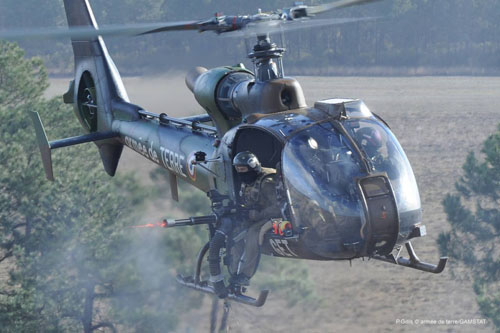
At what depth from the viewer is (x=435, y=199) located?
48906 mm

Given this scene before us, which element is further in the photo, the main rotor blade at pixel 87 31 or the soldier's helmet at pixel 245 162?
the soldier's helmet at pixel 245 162

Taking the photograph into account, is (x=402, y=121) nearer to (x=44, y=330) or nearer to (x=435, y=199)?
(x=435, y=199)

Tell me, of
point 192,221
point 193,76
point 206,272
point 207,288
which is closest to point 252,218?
point 192,221

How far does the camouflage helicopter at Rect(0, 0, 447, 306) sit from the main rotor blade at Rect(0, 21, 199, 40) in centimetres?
2

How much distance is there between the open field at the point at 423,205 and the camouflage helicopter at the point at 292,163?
12.2 meters

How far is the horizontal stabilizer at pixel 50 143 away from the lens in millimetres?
17953

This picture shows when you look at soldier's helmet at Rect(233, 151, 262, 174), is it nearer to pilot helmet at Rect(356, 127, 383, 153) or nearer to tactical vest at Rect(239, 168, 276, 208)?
tactical vest at Rect(239, 168, 276, 208)

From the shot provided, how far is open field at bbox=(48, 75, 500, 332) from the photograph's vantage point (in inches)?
1630

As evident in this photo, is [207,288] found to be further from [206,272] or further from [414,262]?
[206,272]

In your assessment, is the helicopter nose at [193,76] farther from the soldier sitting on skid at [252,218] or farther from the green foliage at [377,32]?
the green foliage at [377,32]

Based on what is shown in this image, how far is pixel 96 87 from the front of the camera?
20172 millimetres

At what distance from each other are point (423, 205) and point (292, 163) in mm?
37469

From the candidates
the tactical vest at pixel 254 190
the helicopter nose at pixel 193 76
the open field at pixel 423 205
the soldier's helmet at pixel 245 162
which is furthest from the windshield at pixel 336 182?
the open field at pixel 423 205

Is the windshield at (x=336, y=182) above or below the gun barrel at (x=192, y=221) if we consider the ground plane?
above
